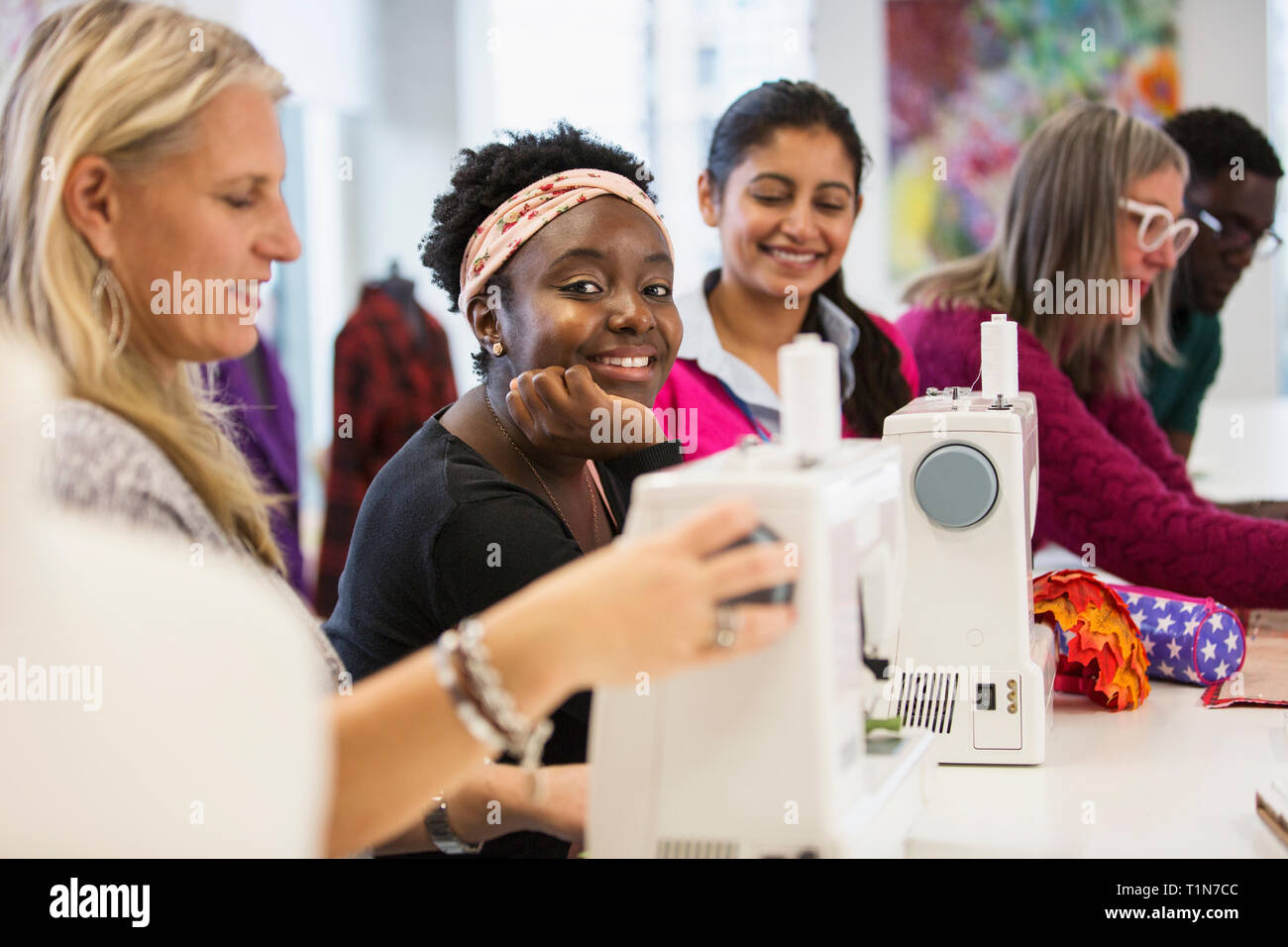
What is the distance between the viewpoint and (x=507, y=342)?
1.62m

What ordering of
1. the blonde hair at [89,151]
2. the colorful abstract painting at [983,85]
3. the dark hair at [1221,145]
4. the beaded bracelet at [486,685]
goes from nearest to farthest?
the beaded bracelet at [486,685], the blonde hair at [89,151], the dark hair at [1221,145], the colorful abstract painting at [983,85]

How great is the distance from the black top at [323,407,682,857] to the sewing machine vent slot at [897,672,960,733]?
0.37 meters

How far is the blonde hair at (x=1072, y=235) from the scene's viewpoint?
2.27m

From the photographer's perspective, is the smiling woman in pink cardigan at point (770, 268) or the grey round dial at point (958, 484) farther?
the smiling woman in pink cardigan at point (770, 268)

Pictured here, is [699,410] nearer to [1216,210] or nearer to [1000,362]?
[1000,362]

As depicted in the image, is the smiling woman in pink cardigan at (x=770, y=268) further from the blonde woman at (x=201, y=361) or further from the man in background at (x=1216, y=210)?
the blonde woman at (x=201, y=361)

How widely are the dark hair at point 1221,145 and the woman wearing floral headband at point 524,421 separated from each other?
66.2 inches

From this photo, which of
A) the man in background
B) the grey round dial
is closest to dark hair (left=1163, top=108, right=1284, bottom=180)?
the man in background

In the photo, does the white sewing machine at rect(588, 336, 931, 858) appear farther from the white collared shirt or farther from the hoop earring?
the white collared shirt

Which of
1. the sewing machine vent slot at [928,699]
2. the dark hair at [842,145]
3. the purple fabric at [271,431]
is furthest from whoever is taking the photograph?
the purple fabric at [271,431]

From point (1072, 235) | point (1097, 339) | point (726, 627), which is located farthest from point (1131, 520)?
point (726, 627)

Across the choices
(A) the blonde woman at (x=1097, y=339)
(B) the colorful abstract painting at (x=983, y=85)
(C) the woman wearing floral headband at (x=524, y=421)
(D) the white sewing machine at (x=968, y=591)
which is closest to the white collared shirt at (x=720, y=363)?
(A) the blonde woman at (x=1097, y=339)
